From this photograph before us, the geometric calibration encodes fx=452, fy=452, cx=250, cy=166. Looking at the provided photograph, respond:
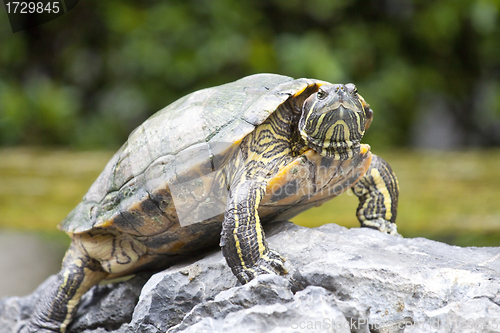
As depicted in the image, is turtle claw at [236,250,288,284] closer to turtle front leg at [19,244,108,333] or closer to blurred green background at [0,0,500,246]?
turtle front leg at [19,244,108,333]

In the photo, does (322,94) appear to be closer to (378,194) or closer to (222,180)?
(222,180)

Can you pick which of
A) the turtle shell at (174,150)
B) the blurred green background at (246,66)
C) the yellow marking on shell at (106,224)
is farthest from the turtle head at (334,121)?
the blurred green background at (246,66)

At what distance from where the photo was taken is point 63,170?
627 cm

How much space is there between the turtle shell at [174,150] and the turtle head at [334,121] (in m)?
0.15

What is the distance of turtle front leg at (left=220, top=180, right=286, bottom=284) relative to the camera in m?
1.73

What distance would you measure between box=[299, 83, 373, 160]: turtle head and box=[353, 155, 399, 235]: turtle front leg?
448mm

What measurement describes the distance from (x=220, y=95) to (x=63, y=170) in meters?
4.79

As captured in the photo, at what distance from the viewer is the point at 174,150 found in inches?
81.0

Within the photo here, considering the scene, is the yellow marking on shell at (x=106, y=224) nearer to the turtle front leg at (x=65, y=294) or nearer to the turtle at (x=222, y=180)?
the turtle at (x=222, y=180)

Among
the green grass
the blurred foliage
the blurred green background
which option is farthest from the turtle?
the blurred foliage

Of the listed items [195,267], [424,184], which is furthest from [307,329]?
[424,184]

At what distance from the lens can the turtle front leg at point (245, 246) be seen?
1.73 metres

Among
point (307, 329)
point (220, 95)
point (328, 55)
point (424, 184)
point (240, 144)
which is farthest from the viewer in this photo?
point (328, 55)

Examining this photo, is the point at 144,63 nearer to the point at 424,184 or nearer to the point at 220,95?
the point at 424,184
